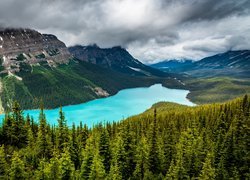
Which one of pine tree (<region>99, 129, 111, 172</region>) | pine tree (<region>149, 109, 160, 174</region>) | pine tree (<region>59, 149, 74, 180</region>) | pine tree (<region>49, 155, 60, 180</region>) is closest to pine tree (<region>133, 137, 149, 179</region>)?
pine tree (<region>149, 109, 160, 174</region>)

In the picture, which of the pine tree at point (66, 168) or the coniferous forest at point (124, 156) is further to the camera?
the pine tree at point (66, 168)

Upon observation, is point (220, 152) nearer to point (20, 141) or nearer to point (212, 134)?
point (212, 134)

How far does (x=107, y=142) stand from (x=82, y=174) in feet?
48.4

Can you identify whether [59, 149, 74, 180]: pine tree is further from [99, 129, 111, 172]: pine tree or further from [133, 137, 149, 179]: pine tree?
[99, 129, 111, 172]: pine tree

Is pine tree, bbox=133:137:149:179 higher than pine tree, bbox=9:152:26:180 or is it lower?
lower

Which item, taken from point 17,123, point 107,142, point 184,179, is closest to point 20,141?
point 17,123

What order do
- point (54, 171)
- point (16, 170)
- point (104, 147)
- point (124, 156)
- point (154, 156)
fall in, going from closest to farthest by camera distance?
point (16, 170)
point (54, 171)
point (154, 156)
point (124, 156)
point (104, 147)

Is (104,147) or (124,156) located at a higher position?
(104,147)

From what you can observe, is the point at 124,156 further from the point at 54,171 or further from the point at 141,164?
the point at 54,171

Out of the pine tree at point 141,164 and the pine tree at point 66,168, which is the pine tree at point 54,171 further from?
the pine tree at point 141,164

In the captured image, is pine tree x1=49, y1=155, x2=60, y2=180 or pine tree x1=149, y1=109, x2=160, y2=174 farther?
pine tree x1=149, y1=109, x2=160, y2=174

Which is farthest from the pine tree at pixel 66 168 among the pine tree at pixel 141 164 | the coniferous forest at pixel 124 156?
the pine tree at pixel 141 164

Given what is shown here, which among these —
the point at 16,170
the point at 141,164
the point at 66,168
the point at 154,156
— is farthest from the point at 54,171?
the point at 154,156

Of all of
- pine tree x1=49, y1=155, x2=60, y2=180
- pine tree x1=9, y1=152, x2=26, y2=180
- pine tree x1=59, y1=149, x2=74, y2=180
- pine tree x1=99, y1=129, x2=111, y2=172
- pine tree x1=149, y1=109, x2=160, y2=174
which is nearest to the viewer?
pine tree x1=9, y1=152, x2=26, y2=180
